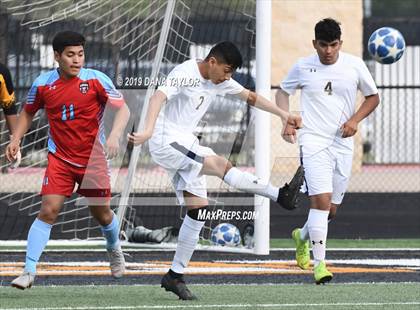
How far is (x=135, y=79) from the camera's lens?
14125mm

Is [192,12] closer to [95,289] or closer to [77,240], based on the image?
[77,240]

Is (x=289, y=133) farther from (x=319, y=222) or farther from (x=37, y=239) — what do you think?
(x=37, y=239)

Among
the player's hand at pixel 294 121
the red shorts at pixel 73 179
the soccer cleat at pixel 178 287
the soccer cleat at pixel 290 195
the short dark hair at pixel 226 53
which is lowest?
the soccer cleat at pixel 178 287

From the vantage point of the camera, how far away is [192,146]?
9.79 metres

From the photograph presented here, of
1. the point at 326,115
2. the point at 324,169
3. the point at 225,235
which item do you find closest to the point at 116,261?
the point at 324,169

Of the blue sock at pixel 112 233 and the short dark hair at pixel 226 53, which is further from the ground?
the short dark hair at pixel 226 53

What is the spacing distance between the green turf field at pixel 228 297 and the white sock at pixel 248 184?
29.5 inches

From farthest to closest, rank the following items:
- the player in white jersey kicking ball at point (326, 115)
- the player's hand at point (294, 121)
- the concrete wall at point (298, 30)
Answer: the concrete wall at point (298, 30), the player in white jersey kicking ball at point (326, 115), the player's hand at point (294, 121)

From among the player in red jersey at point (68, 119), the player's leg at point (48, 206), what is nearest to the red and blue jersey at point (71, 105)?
the player in red jersey at point (68, 119)

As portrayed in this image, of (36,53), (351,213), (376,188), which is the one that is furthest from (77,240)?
(376,188)

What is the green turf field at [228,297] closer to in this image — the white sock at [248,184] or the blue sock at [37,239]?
the blue sock at [37,239]

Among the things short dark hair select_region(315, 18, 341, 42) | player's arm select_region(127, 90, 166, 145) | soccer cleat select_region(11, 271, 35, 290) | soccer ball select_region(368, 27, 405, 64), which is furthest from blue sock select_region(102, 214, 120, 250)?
soccer ball select_region(368, 27, 405, 64)

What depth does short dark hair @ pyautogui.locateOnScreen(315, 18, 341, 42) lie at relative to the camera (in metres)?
10.6

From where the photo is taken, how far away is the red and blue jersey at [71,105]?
9.73 m
